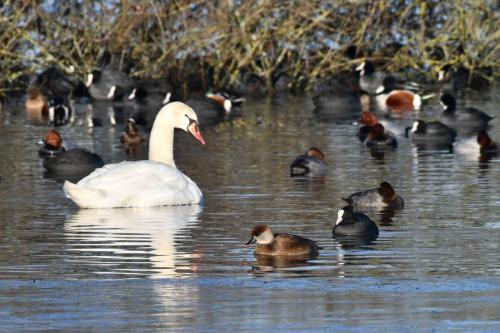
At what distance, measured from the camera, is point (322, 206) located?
16688 millimetres

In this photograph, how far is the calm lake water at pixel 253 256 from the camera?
1018 centimetres

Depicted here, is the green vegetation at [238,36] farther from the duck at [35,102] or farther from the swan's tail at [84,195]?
the swan's tail at [84,195]

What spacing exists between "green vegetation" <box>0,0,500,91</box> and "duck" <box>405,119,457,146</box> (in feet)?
35.2

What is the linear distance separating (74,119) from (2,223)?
16.5 m

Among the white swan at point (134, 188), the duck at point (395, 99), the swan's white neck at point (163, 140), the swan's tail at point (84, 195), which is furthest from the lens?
the duck at point (395, 99)

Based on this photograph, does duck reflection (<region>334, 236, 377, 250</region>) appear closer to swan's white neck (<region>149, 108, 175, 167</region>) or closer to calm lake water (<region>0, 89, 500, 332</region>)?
calm lake water (<region>0, 89, 500, 332</region>)

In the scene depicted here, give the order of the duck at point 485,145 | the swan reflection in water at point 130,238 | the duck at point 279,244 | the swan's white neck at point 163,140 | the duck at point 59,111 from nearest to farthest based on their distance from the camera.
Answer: the swan reflection in water at point 130,238
the duck at point 279,244
the swan's white neck at point 163,140
the duck at point 485,145
the duck at point 59,111

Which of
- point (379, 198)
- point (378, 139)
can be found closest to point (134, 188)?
point (379, 198)

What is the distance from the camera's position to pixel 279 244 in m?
12.8

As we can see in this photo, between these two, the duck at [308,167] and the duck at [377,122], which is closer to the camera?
the duck at [308,167]

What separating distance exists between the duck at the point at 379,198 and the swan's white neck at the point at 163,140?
2.42 metres

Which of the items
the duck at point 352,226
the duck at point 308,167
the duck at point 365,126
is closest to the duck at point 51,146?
the duck at point 308,167

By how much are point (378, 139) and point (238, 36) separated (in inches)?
535

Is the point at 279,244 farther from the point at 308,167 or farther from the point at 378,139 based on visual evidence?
the point at 378,139
